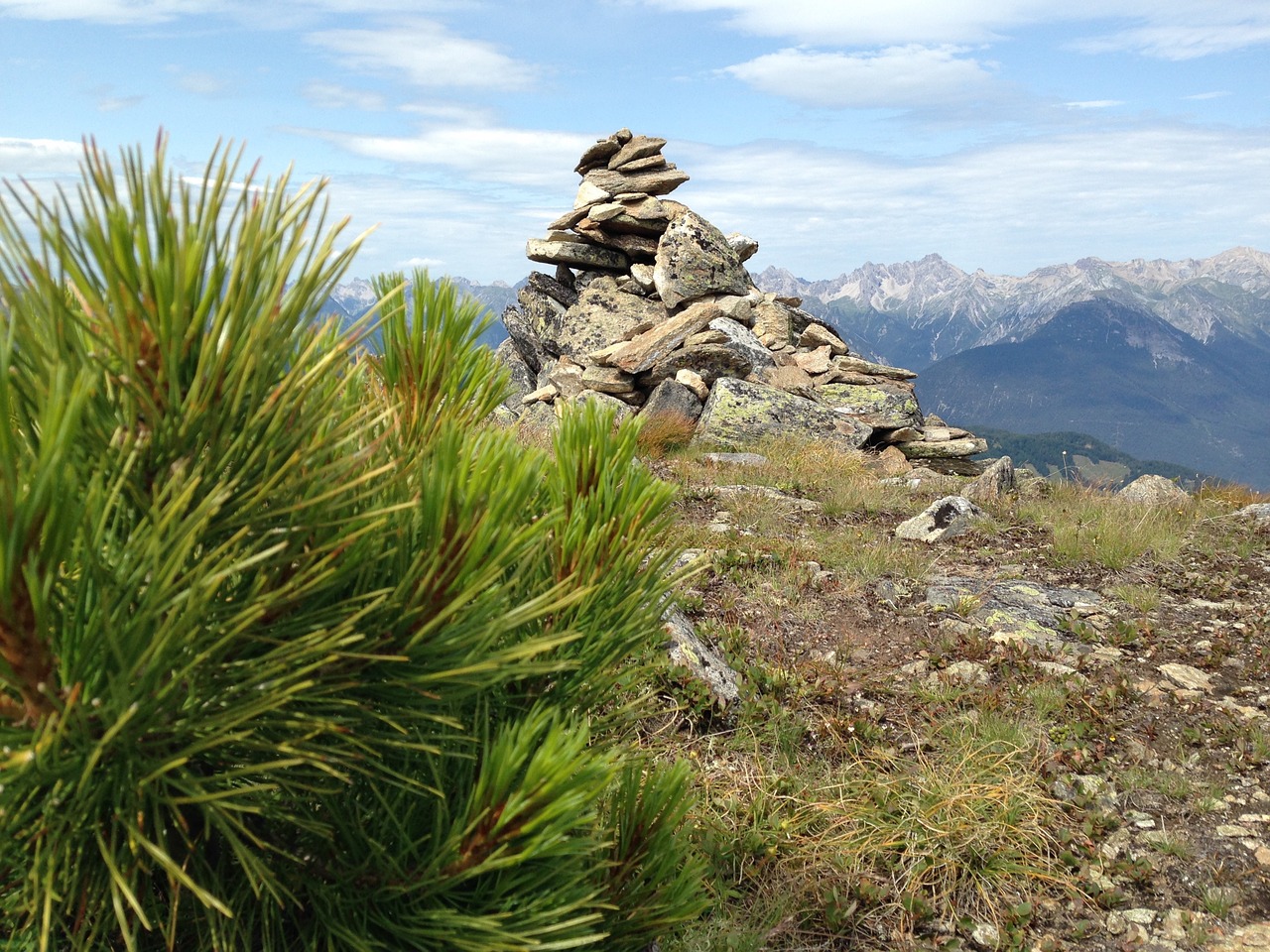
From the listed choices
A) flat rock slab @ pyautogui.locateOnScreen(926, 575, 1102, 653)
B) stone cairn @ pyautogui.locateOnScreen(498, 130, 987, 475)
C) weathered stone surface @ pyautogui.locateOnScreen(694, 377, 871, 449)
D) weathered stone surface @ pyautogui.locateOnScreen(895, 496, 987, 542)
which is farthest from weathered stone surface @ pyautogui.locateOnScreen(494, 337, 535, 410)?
flat rock slab @ pyautogui.locateOnScreen(926, 575, 1102, 653)

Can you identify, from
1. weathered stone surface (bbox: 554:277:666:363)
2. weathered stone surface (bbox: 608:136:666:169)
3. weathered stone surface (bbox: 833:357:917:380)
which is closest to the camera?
weathered stone surface (bbox: 833:357:917:380)

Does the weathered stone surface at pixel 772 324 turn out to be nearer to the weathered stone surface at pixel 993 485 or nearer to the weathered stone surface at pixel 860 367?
the weathered stone surface at pixel 860 367

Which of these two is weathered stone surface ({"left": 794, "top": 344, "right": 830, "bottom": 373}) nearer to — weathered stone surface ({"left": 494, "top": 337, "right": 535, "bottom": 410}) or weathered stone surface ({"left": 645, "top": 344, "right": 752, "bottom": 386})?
weathered stone surface ({"left": 645, "top": 344, "right": 752, "bottom": 386})

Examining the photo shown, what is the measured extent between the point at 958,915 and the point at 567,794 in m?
3.11

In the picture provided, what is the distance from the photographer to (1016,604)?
682 cm

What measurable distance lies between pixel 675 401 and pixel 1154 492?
7505 mm

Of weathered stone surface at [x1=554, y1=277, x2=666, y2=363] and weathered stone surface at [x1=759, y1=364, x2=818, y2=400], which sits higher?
weathered stone surface at [x1=554, y1=277, x2=666, y2=363]

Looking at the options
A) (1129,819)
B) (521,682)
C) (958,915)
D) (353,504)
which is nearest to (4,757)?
(353,504)

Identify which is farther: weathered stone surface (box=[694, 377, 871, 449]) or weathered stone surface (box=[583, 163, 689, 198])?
weathered stone surface (box=[583, 163, 689, 198])

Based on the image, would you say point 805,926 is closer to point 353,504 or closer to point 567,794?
point 567,794

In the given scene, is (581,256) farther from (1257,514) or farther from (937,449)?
(1257,514)

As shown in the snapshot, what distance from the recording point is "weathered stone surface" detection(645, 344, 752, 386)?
623 inches

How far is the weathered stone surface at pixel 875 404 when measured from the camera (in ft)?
52.7

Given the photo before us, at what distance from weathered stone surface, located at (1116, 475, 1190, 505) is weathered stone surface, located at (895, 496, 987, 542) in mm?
2465
